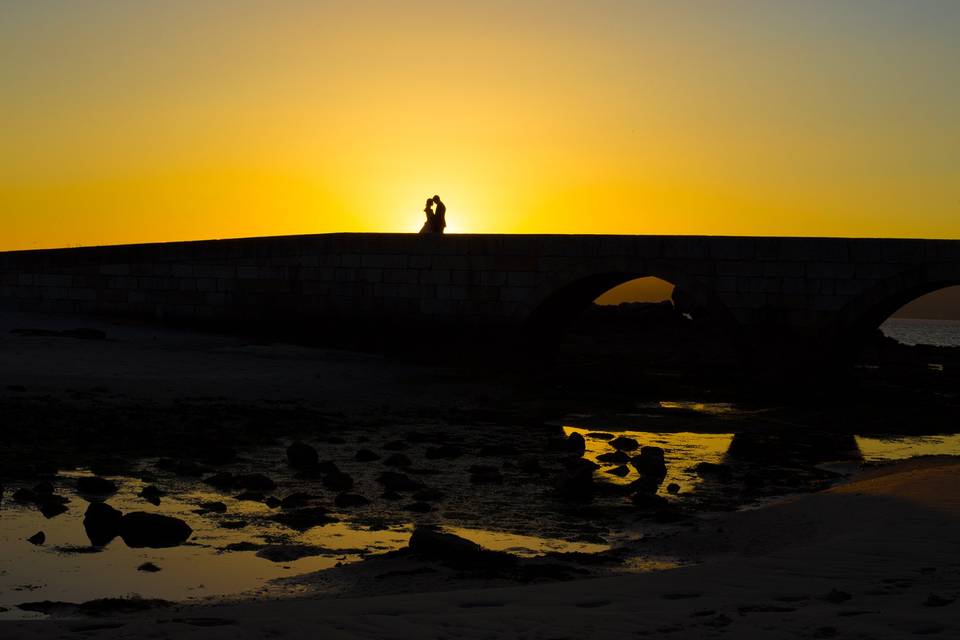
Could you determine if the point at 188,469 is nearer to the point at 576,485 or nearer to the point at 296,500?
the point at 296,500

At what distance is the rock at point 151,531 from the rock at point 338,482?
189 cm

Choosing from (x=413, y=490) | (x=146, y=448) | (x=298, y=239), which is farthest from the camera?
(x=298, y=239)

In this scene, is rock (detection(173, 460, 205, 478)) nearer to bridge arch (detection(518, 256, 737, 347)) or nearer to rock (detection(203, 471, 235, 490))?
rock (detection(203, 471, 235, 490))

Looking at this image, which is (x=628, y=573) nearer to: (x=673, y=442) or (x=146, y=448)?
(x=146, y=448)

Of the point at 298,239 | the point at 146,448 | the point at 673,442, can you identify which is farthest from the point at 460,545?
the point at 298,239

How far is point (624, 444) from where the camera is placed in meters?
12.0

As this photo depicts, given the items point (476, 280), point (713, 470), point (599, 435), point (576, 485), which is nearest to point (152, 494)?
point (576, 485)

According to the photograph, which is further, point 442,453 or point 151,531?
point 442,453

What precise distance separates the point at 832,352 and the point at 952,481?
968cm

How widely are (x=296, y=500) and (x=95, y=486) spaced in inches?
56.2

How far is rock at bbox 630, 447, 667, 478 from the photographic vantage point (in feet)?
33.3

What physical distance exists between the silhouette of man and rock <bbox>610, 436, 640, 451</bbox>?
1055 centimetres

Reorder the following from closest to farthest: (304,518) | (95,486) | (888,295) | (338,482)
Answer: (304,518), (95,486), (338,482), (888,295)

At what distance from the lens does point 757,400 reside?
18.3m
